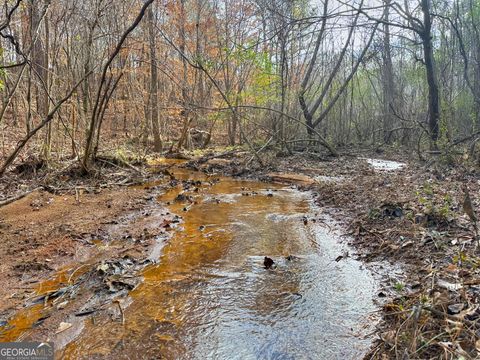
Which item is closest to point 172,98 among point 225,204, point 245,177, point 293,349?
point 245,177

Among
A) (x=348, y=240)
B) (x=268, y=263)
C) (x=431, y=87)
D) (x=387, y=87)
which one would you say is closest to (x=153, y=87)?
(x=431, y=87)

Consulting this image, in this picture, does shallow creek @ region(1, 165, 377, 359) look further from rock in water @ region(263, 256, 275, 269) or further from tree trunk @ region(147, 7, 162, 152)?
tree trunk @ region(147, 7, 162, 152)

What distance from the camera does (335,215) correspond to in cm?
590

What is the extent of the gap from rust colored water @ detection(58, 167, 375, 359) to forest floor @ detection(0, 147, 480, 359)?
0.27m

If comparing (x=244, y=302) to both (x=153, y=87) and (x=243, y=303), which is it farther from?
(x=153, y=87)

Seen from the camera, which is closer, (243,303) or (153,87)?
(243,303)

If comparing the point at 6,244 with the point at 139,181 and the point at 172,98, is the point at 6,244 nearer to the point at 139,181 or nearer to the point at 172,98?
the point at 139,181

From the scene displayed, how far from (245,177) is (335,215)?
4510mm

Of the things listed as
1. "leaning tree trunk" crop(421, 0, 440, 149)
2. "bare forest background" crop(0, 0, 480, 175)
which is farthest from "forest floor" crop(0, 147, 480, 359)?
"bare forest background" crop(0, 0, 480, 175)
